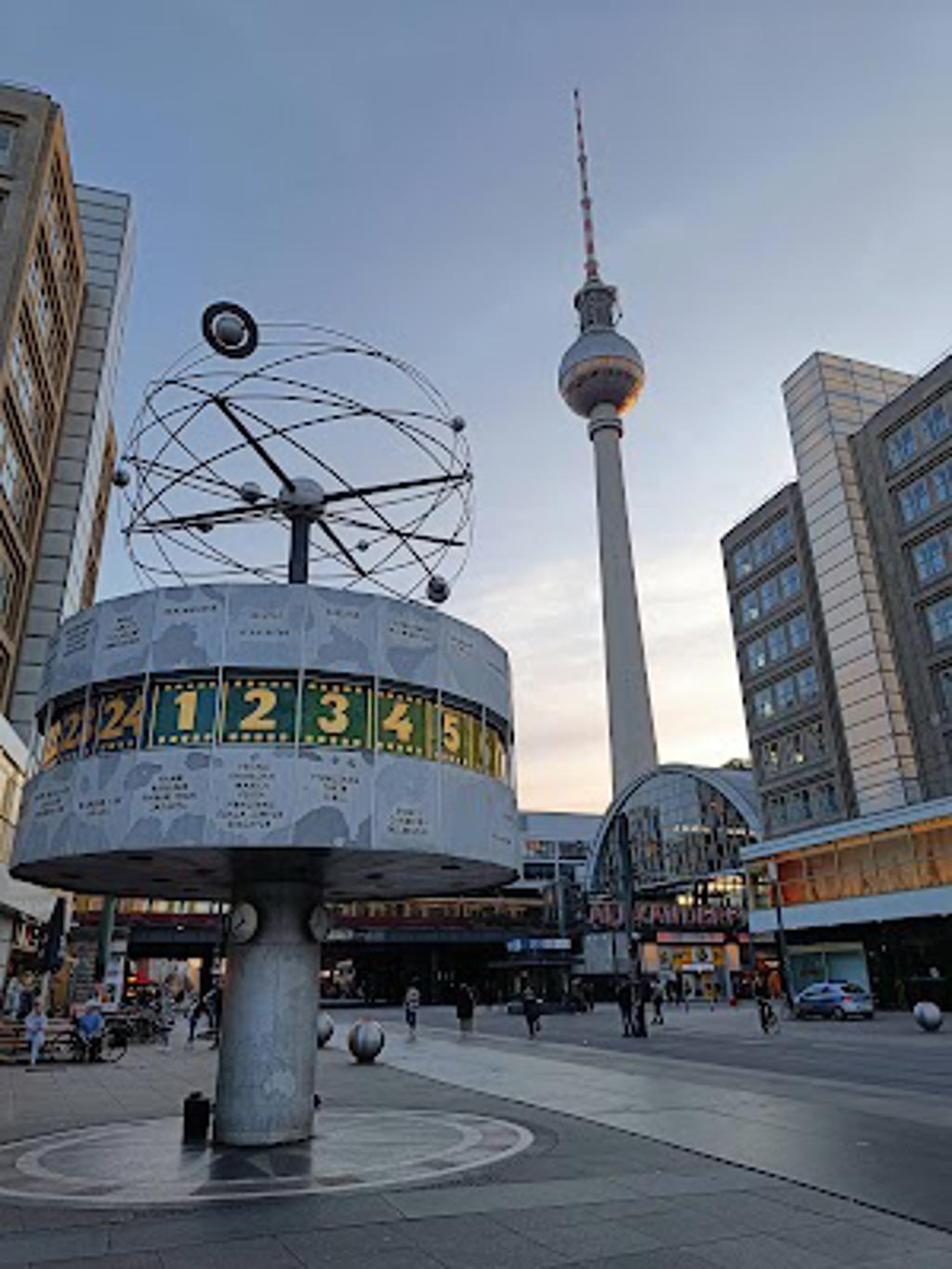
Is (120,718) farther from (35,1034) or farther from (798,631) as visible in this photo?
(798,631)

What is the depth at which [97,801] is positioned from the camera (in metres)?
12.8

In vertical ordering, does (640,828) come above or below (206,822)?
above

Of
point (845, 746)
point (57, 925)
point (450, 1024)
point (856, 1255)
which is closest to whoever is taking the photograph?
point (856, 1255)

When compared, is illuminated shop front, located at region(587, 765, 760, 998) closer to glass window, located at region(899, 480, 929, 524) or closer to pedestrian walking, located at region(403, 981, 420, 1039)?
pedestrian walking, located at region(403, 981, 420, 1039)

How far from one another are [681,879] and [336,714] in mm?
77626

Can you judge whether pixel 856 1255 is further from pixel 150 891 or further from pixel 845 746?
pixel 845 746

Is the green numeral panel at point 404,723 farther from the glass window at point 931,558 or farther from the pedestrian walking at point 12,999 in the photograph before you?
the glass window at point 931,558

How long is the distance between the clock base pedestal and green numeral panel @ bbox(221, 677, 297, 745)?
10.2 ft

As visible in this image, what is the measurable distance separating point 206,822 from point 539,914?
285 feet

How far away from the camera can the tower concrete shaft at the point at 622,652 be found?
115 meters

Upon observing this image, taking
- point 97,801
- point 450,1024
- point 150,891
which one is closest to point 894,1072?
point 150,891

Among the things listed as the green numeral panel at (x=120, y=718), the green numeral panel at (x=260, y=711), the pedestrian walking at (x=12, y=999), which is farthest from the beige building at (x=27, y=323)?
the green numeral panel at (x=260, y=711)

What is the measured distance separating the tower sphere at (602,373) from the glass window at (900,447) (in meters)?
84.6

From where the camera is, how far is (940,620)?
50.5 meters
